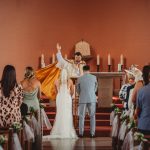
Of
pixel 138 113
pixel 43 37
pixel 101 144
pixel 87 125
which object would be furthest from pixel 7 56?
pixel 138 113

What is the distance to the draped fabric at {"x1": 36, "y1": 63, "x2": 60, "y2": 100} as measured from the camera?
12906mm

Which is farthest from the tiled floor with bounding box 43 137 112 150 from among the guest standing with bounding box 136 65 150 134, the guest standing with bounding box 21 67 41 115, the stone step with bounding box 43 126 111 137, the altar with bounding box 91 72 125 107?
the guest standing with bounding box 136 65 150 134

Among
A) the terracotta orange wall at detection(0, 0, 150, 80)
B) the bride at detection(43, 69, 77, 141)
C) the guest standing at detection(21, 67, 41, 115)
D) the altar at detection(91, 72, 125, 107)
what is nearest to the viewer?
the guest standing at detection(21, 67, 41, 115)

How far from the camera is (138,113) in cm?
606

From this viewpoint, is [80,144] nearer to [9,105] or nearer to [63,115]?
[63,115]

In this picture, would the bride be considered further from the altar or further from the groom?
the altar

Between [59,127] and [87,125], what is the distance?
3.82ft

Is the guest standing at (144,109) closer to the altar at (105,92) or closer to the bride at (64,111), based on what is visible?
the bride at (64,111)

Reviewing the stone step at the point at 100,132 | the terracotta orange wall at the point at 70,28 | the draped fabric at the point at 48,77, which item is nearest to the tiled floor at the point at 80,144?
the stone step at the point at 100,132

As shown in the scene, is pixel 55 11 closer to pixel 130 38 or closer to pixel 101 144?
pixel 130 38

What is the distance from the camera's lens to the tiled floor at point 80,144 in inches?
356

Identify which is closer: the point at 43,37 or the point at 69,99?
the point at 69,99

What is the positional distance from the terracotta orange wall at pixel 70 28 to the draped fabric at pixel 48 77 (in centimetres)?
199

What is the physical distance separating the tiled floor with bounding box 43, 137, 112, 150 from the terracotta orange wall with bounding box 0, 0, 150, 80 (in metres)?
5.06
